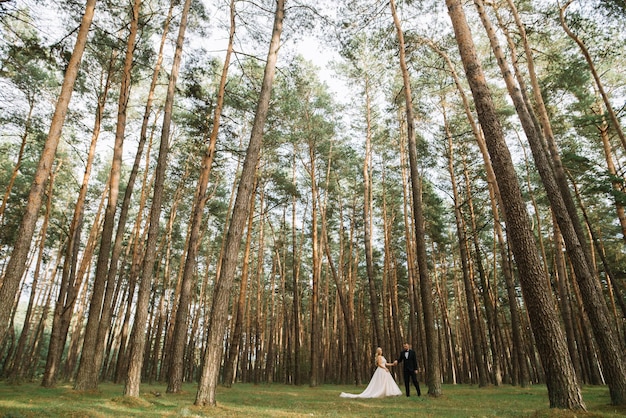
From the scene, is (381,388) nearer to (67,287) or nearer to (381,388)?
(381,388)

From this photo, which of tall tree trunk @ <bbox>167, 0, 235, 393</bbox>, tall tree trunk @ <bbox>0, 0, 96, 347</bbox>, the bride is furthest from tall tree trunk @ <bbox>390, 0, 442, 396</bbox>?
tall tree trunk @ <bbox>0, 0, 96, 347</bbox>

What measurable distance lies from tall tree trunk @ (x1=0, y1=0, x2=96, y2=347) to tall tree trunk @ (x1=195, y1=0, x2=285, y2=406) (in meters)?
3.02

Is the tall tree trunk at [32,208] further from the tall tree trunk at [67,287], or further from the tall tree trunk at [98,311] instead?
the tall tree trunk at [67,287]

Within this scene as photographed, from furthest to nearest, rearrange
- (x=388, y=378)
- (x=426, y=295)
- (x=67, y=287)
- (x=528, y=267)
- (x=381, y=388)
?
(x=67, y=287) < (x=388, y=378) < (x=381, y=388) < (x=426, y=295) < (x=528, y=267)

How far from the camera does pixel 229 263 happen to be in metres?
6.68

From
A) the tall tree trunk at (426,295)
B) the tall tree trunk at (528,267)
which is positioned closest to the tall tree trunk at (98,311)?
the tall tree trunk at (426,295)

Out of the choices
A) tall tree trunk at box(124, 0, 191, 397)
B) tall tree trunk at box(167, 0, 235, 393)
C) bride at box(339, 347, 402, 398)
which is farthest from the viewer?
bride at box(339, 347, 402, 398)

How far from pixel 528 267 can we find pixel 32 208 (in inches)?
312

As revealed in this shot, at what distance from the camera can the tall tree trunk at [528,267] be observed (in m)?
4.63

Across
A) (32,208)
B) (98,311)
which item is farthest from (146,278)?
(32,208)

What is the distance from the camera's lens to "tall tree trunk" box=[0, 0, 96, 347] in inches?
209

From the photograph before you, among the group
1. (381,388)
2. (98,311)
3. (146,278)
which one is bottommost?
(381,388)

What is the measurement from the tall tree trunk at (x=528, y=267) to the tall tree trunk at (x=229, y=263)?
14.1 ft

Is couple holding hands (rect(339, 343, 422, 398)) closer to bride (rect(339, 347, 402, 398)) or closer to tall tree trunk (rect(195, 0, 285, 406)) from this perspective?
bride (rect(339, 347, 402, 398))
